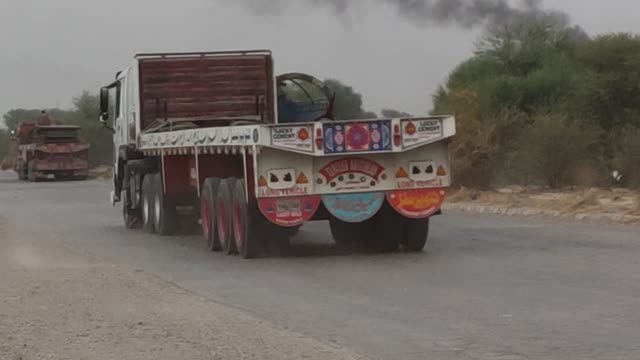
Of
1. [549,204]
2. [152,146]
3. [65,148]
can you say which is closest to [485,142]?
[549,204]

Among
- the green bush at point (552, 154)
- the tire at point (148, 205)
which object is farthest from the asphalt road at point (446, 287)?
the green bush at point (552, 154)

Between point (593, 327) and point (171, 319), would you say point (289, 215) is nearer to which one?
point (171, 319)

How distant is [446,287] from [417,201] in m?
3.95

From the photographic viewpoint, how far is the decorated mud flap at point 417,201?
690 inches

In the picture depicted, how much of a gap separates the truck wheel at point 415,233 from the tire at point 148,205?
6.55m

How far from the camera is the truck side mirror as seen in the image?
26.9m

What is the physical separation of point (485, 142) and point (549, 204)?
649 cm

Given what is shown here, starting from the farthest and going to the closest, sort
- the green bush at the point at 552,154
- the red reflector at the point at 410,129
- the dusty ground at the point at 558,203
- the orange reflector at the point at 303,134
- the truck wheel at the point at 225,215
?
the green bush at the point at 552,154, the dusty ground at the point at 558,203, the truck wheel at the point at 225,215, the red reflector at the point at 410,129, the orange reflector at the point at 303,134

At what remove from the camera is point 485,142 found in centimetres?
3312

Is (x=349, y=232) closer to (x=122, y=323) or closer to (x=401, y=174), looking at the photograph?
(x=401, y=174)

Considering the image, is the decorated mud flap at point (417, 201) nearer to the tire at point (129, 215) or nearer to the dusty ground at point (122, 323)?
the dusty ground at point (122, 323)

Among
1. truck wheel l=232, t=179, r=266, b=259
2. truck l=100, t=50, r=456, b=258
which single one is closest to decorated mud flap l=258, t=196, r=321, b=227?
truck l=100, t=50, r=456, b=258

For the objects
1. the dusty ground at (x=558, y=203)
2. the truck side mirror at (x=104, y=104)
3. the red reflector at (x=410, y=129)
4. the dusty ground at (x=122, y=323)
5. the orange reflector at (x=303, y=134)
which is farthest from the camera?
the truck side mirror at (x=104, y=104)

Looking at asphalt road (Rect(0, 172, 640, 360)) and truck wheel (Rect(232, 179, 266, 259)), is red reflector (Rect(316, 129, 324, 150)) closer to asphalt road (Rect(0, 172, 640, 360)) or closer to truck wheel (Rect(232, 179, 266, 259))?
truck wheel (Rect(232, 179, 266, 259))
